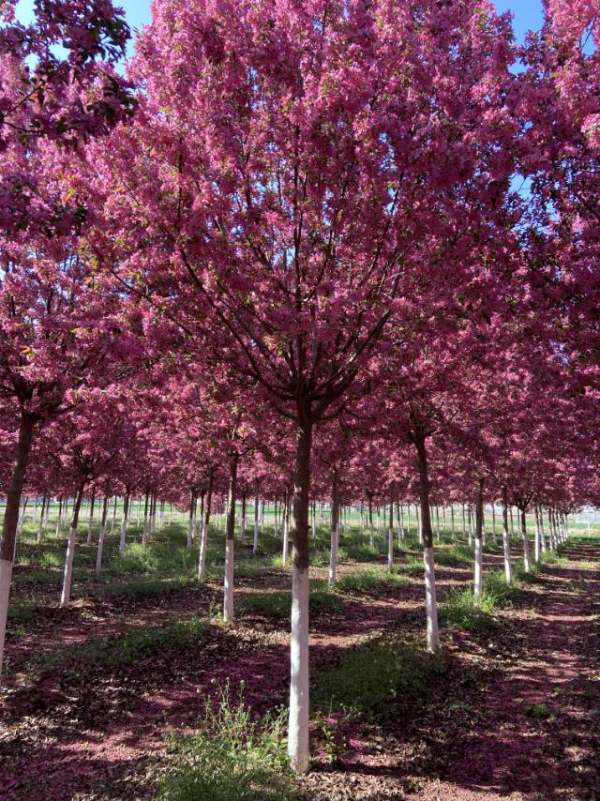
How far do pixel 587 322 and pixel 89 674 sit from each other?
950cm

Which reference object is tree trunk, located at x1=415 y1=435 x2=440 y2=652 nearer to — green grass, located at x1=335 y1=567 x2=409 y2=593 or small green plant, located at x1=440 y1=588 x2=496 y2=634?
small green plant, located at x1=440 y1=588 x2=496 y2=634

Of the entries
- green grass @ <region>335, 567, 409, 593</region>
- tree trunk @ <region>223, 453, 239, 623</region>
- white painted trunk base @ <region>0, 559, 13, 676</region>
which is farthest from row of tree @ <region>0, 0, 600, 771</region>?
green grass @ <region>335, 567, 409, 593</region>

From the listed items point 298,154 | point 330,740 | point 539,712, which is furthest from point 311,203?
point 539,712

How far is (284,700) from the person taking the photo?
7965 mm

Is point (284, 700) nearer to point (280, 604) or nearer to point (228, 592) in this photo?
point (228, 592)

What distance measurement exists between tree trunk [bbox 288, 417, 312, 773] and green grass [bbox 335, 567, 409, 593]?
12643 millimetres

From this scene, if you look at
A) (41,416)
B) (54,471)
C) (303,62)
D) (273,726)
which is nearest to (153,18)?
(303,62)

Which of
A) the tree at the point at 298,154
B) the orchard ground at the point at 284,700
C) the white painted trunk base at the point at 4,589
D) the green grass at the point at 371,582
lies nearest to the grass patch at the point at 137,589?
the orchard ground at the point at 284,700

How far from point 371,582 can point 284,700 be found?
492 inches

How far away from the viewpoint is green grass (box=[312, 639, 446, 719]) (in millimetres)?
7484

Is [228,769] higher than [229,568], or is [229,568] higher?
[229,568]

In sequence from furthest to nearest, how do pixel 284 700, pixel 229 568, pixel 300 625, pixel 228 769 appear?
pixel 229 568 < pixel 284 700 < pixel 300 625 < pixel 228 769

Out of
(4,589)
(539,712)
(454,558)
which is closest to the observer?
(4,589)

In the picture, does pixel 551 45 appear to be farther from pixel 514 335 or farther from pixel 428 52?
pixel 514 335
